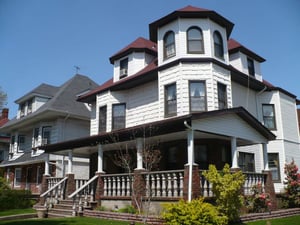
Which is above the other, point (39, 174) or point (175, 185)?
point (39, 174)

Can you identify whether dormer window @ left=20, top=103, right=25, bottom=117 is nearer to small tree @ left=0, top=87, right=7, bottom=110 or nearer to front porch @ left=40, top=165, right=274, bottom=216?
small tree @ left=0, top=87, right=7, bottom=110

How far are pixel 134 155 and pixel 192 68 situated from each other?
243 inches

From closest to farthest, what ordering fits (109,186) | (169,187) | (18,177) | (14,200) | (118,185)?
(169,187) < (118,185) < (109,186) < (14,200) < (18,177)

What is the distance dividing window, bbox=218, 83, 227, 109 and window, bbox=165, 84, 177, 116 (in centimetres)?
241

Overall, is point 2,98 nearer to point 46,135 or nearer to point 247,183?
point 46,135

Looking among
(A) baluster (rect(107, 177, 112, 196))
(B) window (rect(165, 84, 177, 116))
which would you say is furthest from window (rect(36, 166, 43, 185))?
(B) window (rect(165, 84, 177, 116))

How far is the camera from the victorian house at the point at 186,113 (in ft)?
45.2

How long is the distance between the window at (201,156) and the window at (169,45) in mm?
5446

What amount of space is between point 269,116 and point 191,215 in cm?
1380

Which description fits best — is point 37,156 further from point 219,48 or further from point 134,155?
point 219,48

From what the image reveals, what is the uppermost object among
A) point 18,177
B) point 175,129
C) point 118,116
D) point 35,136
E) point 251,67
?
point 251,67

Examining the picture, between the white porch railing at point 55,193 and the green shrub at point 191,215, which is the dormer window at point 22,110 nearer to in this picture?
the white porch railing at point 55,193

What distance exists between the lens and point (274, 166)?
20.4 m

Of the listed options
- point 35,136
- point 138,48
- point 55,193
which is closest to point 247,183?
point 55,193
